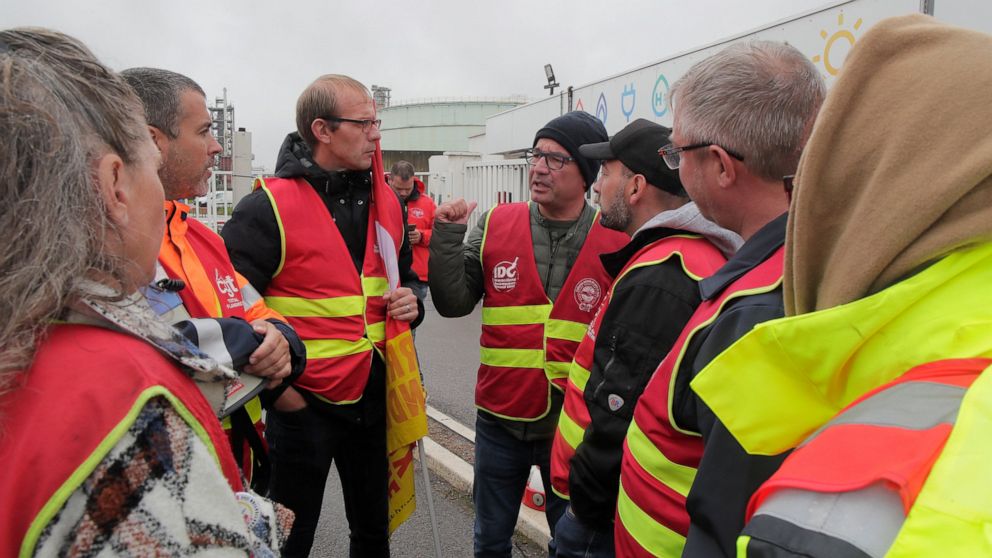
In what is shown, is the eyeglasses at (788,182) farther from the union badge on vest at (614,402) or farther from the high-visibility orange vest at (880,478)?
the high-visibility orange vest at (880,478)

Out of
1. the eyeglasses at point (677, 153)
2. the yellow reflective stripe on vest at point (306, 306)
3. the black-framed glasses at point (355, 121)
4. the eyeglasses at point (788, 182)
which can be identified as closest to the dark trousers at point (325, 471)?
the yellow reflective stripe on vest at point (306, 306)

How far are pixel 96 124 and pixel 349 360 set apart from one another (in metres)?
1.93

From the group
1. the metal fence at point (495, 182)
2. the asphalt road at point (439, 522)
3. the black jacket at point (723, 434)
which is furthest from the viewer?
the metal fence at point (495, 182)

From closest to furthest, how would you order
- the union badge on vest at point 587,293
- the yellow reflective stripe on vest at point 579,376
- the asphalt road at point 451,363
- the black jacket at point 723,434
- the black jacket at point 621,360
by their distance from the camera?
1. the black jacket at point 723,434
2. the black jacket at point 621,360
3. the yellow reflective stripe on vest at point 579,376
4. the union badge on vest at point 587,293
5. the asphalt road at point 451,363

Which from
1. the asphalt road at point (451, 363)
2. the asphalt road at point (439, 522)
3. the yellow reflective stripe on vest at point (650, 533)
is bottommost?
→ the asphalt road at point (439, 522)

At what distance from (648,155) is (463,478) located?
2799 millimetres

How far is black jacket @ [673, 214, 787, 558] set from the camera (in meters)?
1.07

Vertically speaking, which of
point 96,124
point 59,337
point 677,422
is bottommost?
point 677,422

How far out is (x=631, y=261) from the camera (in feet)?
6.64

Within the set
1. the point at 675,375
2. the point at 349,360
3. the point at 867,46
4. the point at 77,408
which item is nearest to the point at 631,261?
the point at 675,375

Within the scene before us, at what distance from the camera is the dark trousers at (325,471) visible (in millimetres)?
2746

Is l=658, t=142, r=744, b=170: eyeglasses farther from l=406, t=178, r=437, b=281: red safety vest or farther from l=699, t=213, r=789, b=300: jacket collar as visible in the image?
l=406, t=178, r=437, b=281: red safety vest

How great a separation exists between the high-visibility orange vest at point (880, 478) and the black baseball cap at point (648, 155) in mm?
1719

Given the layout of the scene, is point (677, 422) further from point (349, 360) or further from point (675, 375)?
point (349, 360)
